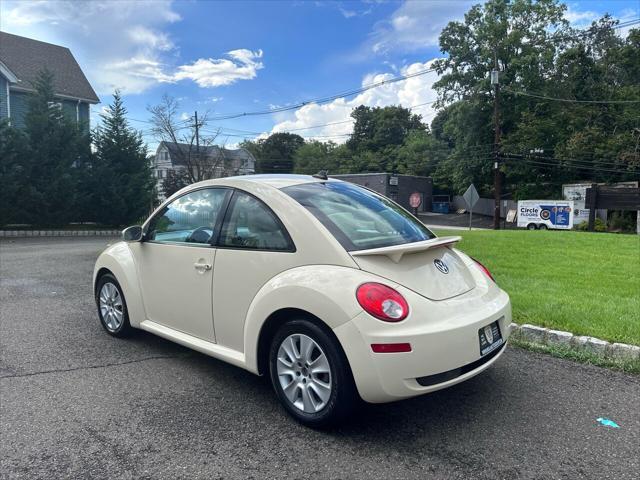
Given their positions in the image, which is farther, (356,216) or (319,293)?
(356,216)

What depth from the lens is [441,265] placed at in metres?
3.15

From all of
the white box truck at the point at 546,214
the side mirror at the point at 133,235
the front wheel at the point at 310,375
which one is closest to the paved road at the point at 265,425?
the front wheel at the point at 310,375

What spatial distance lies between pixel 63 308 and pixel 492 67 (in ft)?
146

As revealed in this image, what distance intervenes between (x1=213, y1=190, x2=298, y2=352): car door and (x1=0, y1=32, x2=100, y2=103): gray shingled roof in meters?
24.2

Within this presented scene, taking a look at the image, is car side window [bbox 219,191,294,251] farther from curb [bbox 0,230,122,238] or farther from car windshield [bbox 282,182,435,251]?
curb [bbox 0,230,122,238]

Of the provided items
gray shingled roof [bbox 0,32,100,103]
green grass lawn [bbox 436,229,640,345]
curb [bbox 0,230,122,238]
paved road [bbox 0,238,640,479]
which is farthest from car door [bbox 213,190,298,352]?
gray shingled roof [bbox 0,32,100,103]

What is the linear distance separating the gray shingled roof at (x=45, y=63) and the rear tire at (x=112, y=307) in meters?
22.5

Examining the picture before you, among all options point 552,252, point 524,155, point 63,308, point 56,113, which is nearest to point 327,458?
point 63,308

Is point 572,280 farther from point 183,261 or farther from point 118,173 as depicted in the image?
point 118,173

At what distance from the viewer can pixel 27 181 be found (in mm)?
16797

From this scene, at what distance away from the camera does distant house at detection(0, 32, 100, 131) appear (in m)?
21.7

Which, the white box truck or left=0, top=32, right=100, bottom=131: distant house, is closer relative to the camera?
left=0, top=32, right=100, bottom=131: distant house

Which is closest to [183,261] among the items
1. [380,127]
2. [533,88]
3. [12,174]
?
[12,174]

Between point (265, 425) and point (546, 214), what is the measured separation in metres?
35.8
